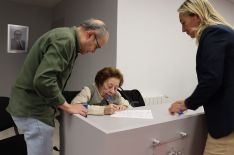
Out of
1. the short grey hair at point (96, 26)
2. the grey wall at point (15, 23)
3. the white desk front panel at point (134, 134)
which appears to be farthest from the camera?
the grey wall at point (15, 23)

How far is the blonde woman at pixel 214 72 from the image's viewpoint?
1.10 meters

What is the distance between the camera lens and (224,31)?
1112 millimetres

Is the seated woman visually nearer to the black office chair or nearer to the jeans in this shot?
the jeans

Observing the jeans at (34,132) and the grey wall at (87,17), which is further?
the grey wall at (87,17)

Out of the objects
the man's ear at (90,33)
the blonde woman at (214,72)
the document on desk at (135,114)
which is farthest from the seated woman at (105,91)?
the blonde woman at (214,72)

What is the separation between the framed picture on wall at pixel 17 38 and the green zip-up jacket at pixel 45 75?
8.58ft

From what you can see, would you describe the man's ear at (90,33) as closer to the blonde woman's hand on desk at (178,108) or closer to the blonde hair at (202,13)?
the blonde hair at (202,13)

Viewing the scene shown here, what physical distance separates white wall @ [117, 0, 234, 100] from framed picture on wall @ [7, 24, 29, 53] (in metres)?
1.90

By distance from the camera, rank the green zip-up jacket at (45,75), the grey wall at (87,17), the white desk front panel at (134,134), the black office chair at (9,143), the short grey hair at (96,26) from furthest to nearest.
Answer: the grey wall at (87,17)
the black office chair at (9,143)
the short grey hair at (96,26)
the green zip-up jacket at (45,75)
the white desk front panel at (134,134)

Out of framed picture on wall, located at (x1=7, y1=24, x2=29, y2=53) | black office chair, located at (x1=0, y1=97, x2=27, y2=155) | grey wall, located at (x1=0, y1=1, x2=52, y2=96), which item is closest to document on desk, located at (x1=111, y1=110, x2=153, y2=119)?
black office chair, located at (x1=0, y1=97, x2=27, y2=155)

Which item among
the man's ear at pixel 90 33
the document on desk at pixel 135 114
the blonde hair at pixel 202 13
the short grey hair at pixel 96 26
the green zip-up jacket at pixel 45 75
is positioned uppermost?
the blonde hair at pixel 202 13

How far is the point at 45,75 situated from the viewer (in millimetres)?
1115

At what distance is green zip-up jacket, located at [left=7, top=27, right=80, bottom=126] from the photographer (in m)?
1.13

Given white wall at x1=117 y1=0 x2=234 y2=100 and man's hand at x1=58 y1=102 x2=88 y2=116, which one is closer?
man's hand at x1=58 y1=102 x2=88 y2=116
